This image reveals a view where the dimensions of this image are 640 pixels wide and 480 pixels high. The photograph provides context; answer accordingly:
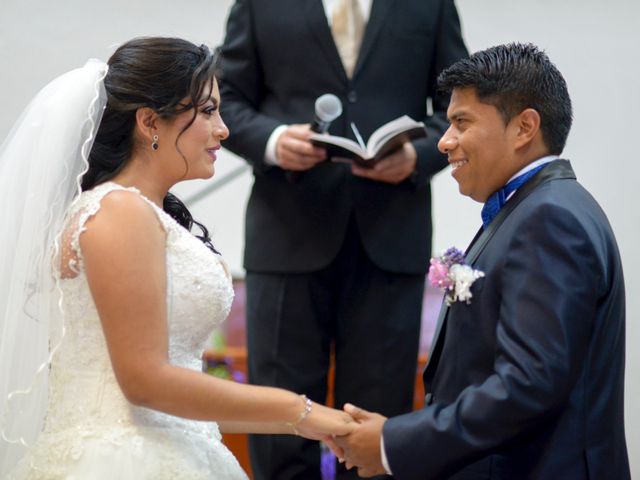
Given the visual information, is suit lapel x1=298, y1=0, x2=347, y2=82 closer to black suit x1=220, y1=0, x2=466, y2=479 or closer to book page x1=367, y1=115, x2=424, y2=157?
black suit x1=220, y1=0, x2=466, y2=479

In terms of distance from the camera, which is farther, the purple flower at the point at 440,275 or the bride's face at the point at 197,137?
the bride's face at the point at 197,137

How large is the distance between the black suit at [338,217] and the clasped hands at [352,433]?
920 millimetres

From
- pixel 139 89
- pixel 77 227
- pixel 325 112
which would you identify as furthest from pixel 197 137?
pixel 325 112

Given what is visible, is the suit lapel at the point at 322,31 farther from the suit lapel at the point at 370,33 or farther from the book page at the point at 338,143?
the book page at the point at 338,143

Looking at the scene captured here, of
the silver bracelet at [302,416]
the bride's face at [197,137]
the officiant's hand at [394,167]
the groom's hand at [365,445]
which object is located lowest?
the groom's hand at [365,445]

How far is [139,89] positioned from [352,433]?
0.92m

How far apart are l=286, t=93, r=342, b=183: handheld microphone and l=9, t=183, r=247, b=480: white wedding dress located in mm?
845

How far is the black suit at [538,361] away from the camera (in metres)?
2.22

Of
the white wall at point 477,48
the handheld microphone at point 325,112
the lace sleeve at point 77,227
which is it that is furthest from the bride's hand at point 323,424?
the white wall at point 477,48

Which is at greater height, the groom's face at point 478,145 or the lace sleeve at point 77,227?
the groom's face at point 478,145

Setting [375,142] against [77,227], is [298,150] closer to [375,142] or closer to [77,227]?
[375,142]

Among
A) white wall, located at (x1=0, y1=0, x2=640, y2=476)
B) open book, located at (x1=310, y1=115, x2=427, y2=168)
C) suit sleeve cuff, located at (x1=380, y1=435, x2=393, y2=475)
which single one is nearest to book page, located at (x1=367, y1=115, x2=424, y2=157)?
open book, located at (x1=310, y1=115, x2=427, y2=168)

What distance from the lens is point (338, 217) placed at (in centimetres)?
346

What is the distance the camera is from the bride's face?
2.59 metres
